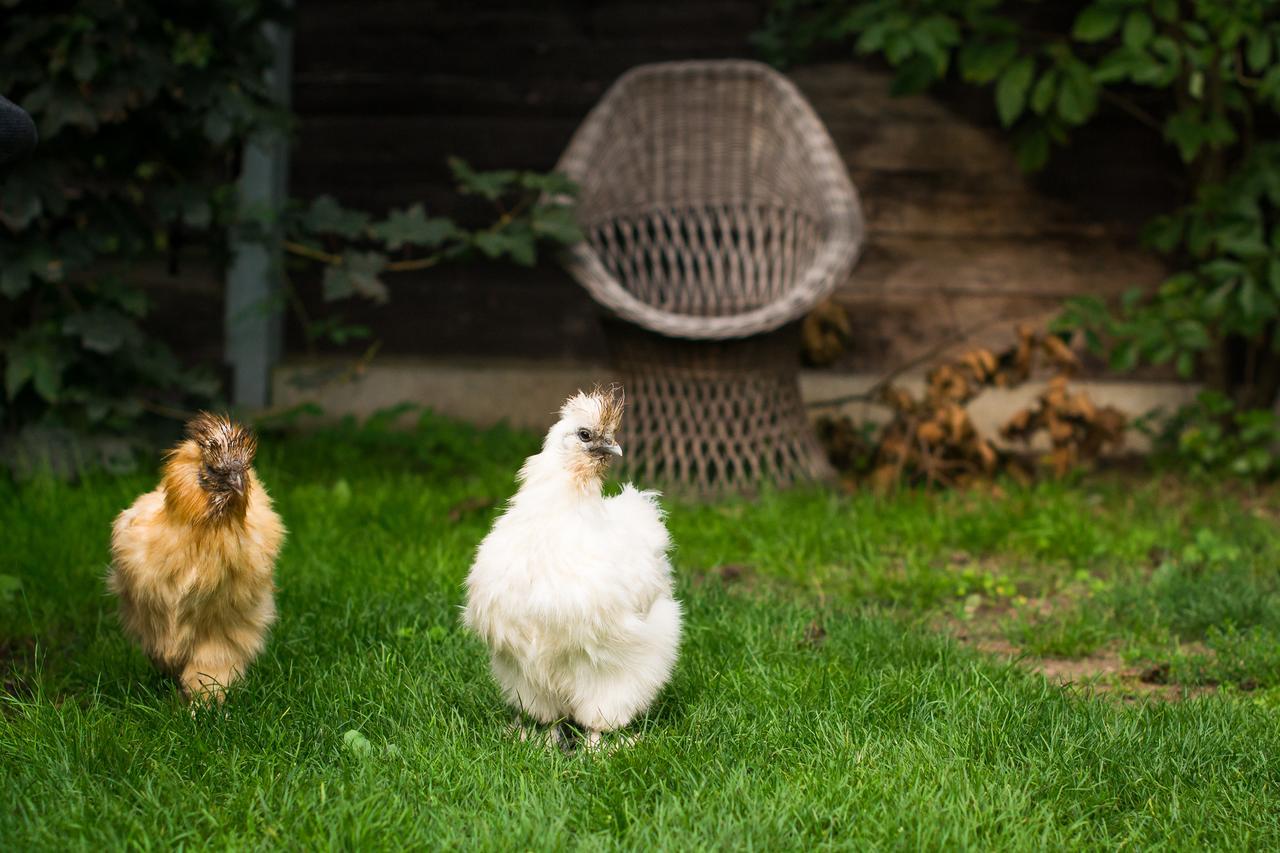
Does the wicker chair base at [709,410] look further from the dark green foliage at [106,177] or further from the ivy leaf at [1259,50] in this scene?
the ivy leaf at [1259,50]

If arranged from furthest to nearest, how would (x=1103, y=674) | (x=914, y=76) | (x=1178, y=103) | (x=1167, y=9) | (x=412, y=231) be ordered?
1. (x=1178, y=103)
2. (x=914, y=76)
3. (x=412, y=231)
4. (x=1167, y=9)
5. (x=1103, y=674)

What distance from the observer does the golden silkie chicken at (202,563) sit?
2.59 meters

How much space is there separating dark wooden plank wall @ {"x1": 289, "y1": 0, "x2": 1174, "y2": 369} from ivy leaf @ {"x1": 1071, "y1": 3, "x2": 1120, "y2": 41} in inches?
46.5

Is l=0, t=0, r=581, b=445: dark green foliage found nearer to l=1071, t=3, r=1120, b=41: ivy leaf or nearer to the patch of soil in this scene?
l=1071, t=3, r=1120, b=41: ivy leaf

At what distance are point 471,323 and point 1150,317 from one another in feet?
10.6

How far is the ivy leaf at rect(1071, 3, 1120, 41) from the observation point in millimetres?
4859

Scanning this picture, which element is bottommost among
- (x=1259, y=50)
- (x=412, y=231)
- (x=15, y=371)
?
(x=15, y=371)

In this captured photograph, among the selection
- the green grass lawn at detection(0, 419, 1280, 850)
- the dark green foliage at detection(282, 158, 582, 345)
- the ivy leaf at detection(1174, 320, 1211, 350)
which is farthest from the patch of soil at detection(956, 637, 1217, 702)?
the dark green foliage at detection(282, 158, 582, 345)

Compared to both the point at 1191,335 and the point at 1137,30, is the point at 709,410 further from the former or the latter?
the point at 1137,30

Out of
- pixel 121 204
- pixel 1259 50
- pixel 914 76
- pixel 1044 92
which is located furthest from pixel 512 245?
pixel 1259 50

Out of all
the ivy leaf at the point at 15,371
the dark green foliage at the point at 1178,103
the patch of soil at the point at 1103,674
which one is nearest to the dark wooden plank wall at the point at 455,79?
the dark green foliage at the point at 1178,103

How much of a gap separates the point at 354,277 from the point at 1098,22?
307 cm

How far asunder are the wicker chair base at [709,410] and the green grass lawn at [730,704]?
547 millimetres

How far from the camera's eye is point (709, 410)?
16.3 ft
